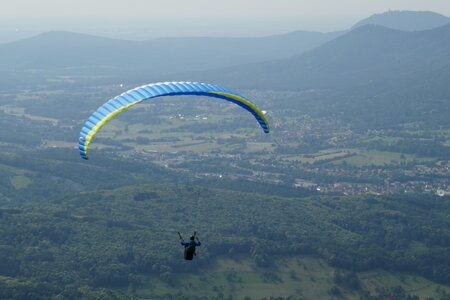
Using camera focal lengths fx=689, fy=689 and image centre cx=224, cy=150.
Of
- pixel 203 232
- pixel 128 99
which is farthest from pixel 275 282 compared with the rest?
pixel 128 99

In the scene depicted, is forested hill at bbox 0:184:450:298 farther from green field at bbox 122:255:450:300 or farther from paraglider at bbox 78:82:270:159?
paraglider at bbox 78:82:270:159

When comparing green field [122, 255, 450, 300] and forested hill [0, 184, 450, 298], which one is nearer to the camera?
green field [122, 255, 450, 300]

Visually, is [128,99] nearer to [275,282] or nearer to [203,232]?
[275,282]

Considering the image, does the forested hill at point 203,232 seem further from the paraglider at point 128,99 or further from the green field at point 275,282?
the paraglider at point 128,99

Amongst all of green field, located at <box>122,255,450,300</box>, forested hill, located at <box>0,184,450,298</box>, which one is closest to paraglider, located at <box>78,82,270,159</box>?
forested hill, located at <box>0,184,450,298</box>

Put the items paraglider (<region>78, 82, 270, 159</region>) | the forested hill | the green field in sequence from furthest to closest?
the forested hill
the green field
paraglider (<region>78, 82, 270, 159</region>)

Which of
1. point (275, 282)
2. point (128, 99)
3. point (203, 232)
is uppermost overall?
point (128, 99)

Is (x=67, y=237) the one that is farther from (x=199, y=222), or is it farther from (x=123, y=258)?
(x=199, y=222)

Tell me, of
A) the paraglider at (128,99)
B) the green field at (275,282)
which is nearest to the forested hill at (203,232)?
the green field at (275,282)
